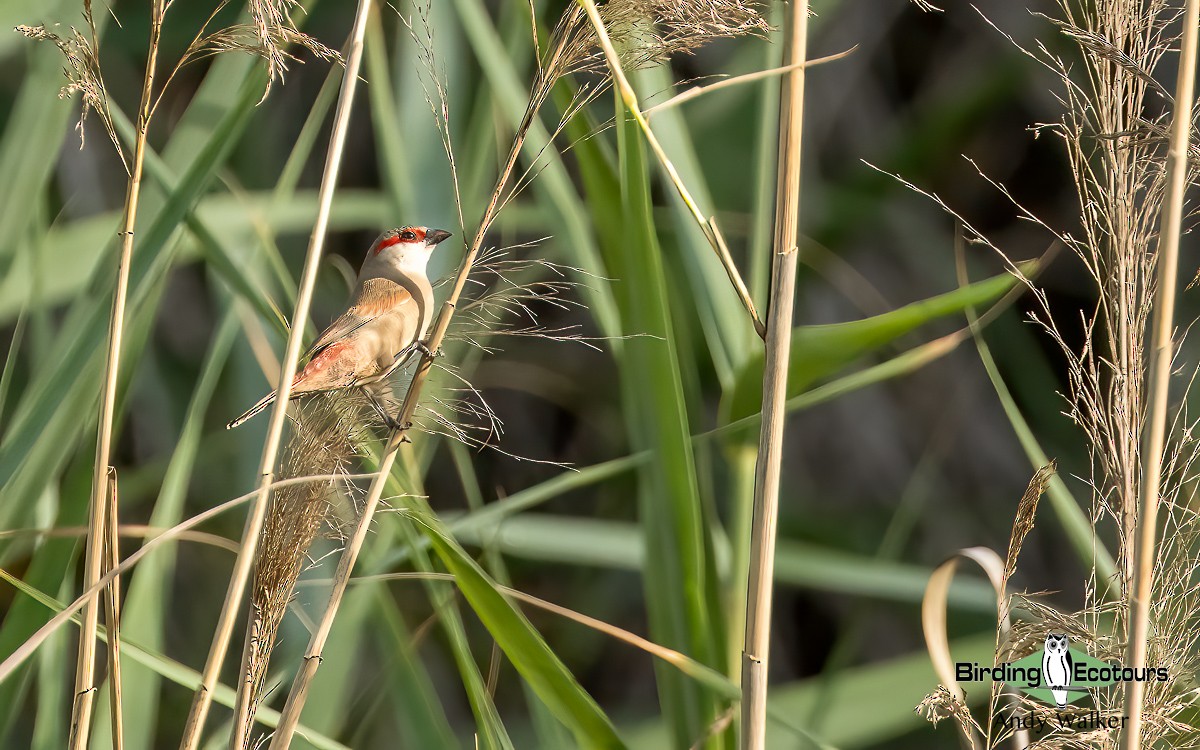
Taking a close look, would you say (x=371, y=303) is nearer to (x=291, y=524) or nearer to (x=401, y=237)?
(x=401, y=237)

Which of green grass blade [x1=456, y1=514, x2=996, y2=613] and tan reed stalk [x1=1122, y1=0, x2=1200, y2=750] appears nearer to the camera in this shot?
tan reed stalk [x1=1122, y1=0, x2=1200, y2=750]

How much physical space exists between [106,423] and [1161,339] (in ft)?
2.26

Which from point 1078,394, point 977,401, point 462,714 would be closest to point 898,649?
point 977,401

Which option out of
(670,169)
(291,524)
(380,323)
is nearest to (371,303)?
(380,323)

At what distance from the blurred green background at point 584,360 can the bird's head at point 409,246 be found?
0.06 ft

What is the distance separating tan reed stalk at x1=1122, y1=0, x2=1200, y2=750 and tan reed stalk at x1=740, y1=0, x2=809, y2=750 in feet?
0.80

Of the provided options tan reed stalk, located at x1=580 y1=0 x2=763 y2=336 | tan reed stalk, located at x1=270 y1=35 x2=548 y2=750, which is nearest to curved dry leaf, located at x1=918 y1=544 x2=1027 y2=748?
tan reed stalk, located at x1=580 y1=0 x2=763 y2=336

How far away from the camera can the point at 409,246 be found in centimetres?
119

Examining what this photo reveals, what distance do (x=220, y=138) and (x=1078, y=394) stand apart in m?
0.76

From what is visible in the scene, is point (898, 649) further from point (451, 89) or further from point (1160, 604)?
point (451, 89)

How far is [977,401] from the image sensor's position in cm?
178

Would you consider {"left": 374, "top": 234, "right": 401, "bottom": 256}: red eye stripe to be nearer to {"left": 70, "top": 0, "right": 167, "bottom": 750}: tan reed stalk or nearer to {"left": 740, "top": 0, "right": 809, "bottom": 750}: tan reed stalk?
{"left": 70, "top": 0, "right": 167, "bottom": 750}: tan reed stalk

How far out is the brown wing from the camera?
3.42ft

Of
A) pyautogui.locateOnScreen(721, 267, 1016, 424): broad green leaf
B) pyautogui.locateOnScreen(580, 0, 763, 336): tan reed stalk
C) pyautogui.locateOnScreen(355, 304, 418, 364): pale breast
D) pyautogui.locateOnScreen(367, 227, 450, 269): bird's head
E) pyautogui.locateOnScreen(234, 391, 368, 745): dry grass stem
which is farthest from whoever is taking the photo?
pyautogui.locateOnScreen(367, 227, 450, 269): bird's head
